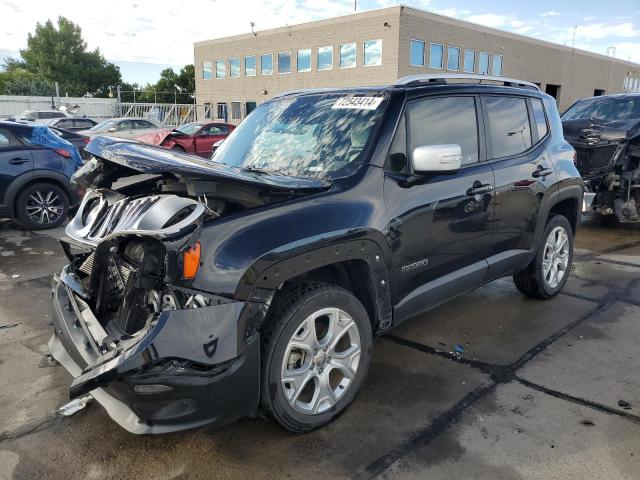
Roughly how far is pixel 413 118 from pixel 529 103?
167 centimetres

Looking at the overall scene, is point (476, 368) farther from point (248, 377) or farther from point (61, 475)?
point (61, 475)

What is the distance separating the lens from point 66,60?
2721 inches

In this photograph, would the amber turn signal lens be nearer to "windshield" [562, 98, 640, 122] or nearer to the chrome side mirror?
the chrome side mirror

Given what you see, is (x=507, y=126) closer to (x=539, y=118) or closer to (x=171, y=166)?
(x=539, y=118)

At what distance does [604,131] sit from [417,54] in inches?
1084

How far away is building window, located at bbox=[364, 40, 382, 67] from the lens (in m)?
33.1

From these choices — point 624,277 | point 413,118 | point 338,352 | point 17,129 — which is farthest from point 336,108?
point 17,129

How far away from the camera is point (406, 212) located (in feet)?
10.4

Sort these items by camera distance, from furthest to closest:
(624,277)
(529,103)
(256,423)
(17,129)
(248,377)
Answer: (17,129) → (624,277) → (529,103) → (256,423) → (248,377)

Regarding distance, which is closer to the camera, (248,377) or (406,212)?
(248,377)

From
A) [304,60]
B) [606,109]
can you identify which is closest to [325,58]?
[304,60]

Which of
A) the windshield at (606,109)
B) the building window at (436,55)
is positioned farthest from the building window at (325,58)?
the windshield at (606,109)

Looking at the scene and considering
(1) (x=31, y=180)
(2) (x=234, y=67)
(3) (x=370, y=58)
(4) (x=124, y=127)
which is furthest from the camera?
(2) (x=234, y=67)

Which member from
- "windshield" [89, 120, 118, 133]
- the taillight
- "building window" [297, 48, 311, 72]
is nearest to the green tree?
"building window" [297, 48, 311, 72]
